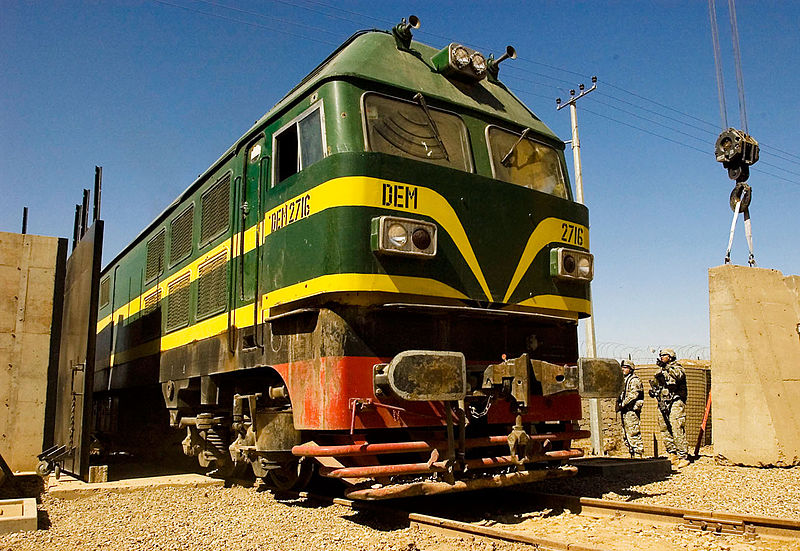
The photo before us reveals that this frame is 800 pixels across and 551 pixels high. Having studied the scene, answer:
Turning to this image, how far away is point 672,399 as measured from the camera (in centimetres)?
1070

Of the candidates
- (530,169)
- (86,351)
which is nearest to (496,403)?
(530,169)

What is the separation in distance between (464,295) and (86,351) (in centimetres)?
494

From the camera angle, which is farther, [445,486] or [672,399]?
[672,399]

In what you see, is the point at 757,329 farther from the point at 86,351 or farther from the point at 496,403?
the point at 86,351

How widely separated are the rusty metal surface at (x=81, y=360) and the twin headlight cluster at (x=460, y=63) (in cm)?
459

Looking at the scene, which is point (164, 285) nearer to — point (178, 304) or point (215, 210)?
point (178, 304)

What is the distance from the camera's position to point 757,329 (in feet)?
31.8

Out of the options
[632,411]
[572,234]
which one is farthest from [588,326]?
[572,234]

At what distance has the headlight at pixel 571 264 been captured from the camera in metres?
6.32

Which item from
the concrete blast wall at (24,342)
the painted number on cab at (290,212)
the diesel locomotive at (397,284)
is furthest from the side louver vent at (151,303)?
the painted number on cab at (290,212)

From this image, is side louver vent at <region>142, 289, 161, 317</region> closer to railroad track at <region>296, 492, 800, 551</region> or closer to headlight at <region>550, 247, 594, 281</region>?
railroad track at <region>296, 492, 800, 551</region>

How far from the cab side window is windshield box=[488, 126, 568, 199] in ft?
5.36

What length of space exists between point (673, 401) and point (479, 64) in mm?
6615

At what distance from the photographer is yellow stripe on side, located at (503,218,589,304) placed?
19.8ft
